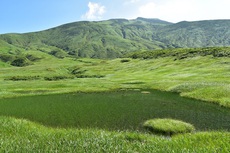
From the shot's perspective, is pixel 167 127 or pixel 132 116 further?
pixel 132 116

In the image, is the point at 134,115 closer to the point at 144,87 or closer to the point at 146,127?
the point at 146,127

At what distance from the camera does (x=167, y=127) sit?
26.0 meters

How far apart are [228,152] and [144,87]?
60.1 meters

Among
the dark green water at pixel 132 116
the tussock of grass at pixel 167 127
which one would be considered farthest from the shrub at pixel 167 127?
the dark green water at pixel 132 116

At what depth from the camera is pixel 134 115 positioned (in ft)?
109

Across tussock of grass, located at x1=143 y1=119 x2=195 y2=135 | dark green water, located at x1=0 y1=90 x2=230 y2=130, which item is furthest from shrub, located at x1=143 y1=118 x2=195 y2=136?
dark green water, located at x1=0 y1=90 x2=230 y2=130

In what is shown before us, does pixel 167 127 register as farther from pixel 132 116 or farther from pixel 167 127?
pixel 132 116

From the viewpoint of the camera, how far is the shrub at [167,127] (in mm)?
25250

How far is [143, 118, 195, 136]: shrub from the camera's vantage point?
2525 cm

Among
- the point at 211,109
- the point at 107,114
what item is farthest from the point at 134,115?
the point at 211,109

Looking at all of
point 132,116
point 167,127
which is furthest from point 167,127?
point 132,116

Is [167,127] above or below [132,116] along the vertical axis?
above

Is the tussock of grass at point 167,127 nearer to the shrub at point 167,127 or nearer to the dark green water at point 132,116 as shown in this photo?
the shrub at point 167,127

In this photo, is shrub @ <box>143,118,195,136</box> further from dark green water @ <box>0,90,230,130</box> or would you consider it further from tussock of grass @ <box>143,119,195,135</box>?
dark green water @ <box>0,90,230,130</box>
